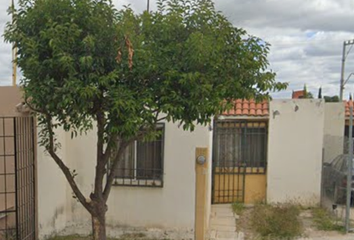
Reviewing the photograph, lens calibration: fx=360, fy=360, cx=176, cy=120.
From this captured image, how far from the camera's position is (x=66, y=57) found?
12.0ft

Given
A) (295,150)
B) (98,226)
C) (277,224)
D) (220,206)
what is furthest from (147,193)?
(295,150)

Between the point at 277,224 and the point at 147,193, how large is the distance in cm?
288

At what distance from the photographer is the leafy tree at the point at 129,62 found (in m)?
3.81

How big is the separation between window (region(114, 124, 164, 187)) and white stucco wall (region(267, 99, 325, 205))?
171 inches

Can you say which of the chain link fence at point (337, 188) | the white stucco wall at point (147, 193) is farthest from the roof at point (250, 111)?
the white stucco wall at point (147, 193)

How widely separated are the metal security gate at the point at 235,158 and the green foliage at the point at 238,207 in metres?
0.28

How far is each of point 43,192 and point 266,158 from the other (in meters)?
6.42

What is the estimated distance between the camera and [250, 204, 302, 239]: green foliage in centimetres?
753

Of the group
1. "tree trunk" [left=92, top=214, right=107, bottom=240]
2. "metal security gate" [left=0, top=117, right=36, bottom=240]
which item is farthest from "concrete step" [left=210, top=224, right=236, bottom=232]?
"metal security gate" [left=0, top=117, right=36, bottom=240]

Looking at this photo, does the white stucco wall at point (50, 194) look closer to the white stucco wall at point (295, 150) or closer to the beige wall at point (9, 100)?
the beige wall at point (9, 100)

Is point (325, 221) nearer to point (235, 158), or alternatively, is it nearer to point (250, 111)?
point (235, 158)

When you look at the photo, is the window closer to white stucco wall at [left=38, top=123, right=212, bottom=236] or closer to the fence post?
white stucco wall at [left=38, top=123, right=212, bottom=236]

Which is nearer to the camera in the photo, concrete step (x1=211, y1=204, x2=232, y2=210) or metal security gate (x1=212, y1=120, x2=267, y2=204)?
concrete step (x1=211, y1=204, x2=232, y2=210)

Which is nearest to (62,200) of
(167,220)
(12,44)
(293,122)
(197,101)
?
(167,220)
